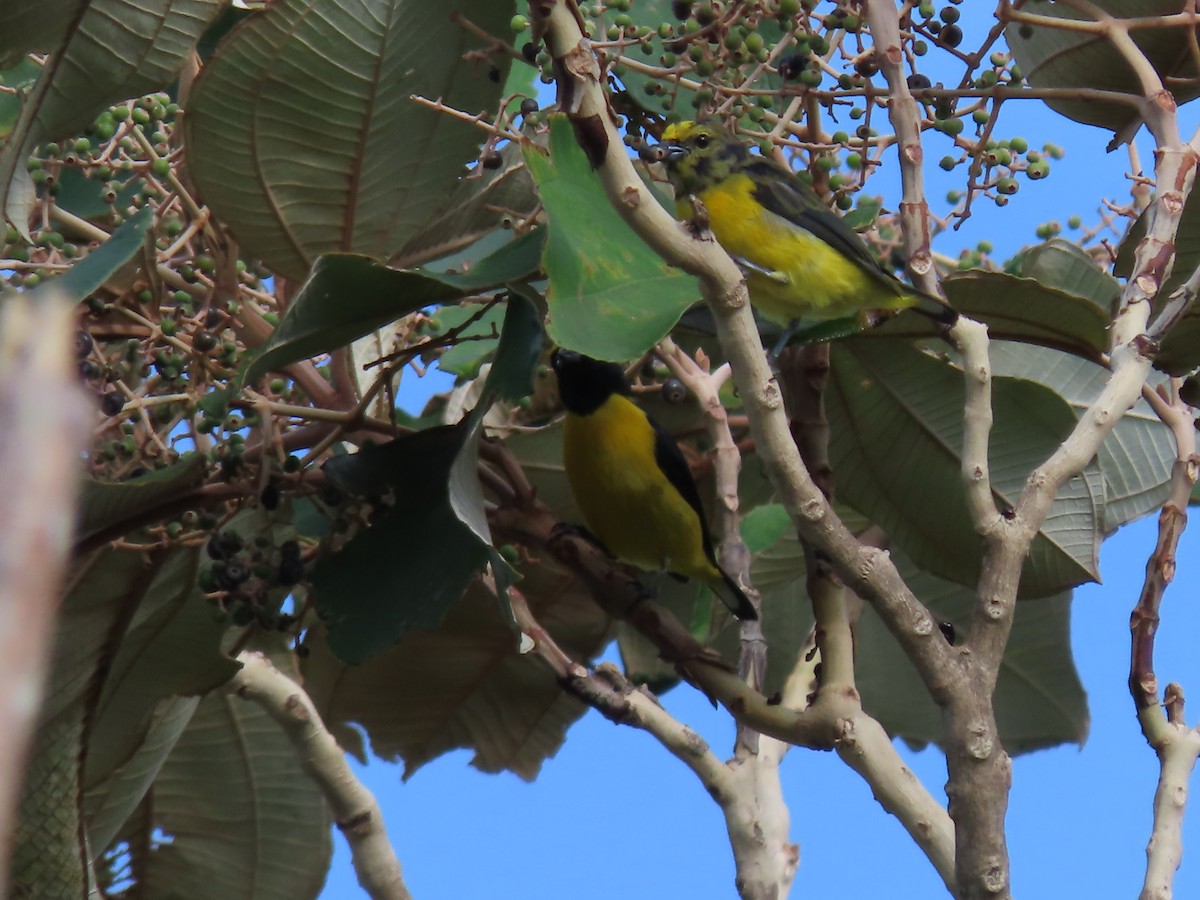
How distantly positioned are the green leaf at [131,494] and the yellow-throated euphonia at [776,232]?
66 centimetres

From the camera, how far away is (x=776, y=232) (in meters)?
1.78

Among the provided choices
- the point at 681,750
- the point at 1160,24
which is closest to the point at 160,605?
the point at 681,750

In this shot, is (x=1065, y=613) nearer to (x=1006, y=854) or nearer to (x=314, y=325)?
(x=1006, y=854)

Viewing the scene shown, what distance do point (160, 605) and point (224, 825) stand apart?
469 millimetres

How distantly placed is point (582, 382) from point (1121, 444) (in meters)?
0.75

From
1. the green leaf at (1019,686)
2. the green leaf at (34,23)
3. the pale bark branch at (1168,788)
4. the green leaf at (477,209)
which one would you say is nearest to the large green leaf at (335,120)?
the green leaf at (477,209)

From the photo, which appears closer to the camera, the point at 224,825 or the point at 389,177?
the point at 389,177

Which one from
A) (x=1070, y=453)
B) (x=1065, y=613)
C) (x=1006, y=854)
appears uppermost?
(x=1065, y=613)

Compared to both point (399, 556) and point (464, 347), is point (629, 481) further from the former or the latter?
point (399, 556)

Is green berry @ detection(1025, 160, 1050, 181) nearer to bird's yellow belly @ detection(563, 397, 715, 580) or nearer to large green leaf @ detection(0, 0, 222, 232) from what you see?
bird's yellow belly @ detection(563, 397, 715, 580)

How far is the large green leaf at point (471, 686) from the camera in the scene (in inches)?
68.7

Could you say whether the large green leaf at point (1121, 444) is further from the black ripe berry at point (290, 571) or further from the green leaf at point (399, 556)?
the black ripe berry at point (290, 571)

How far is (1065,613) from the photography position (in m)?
1.92

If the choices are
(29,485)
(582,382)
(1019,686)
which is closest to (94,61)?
(582,382)
